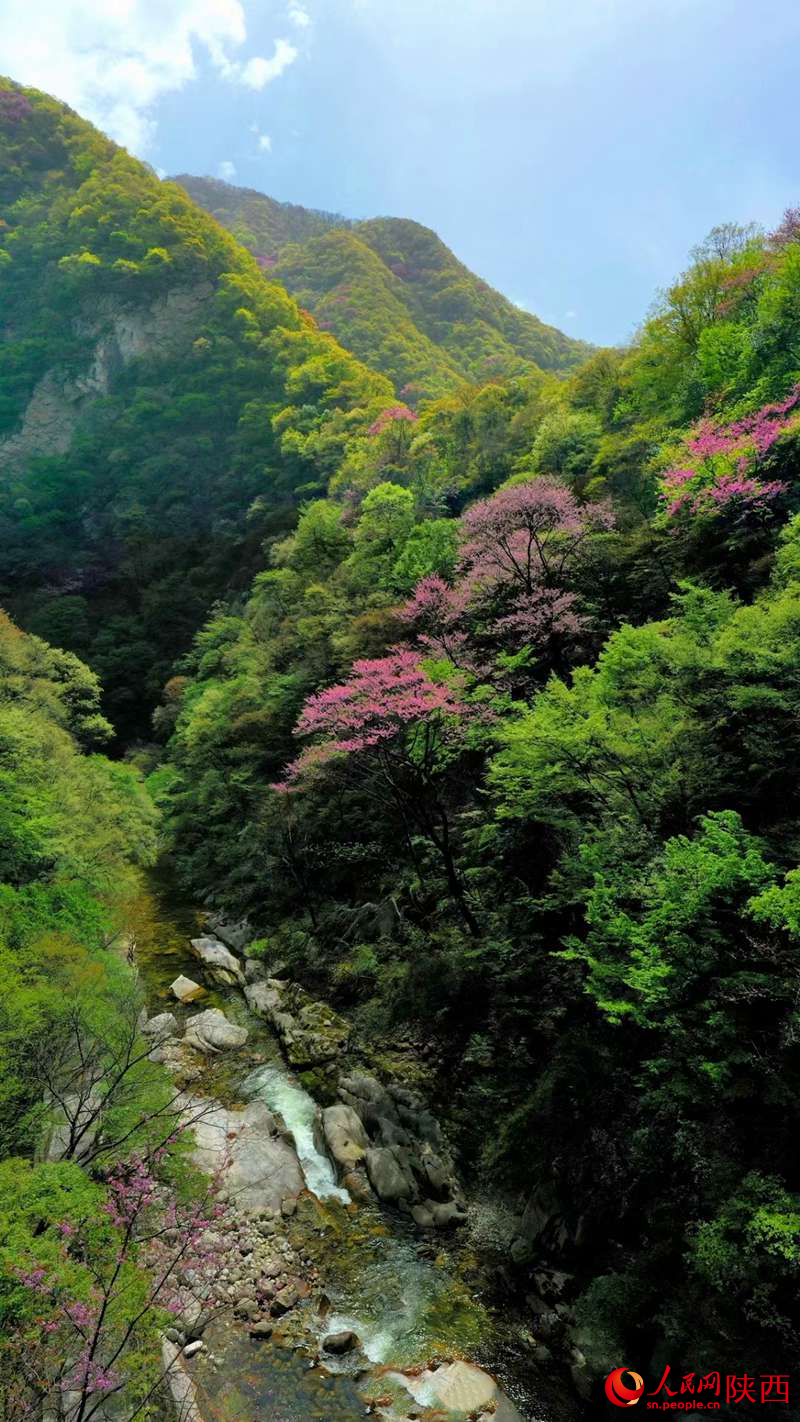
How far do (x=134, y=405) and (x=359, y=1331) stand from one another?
224 feet

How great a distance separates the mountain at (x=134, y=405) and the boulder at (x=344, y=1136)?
40920 millimetres

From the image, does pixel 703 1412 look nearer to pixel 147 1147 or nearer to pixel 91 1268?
pixel 91 1268

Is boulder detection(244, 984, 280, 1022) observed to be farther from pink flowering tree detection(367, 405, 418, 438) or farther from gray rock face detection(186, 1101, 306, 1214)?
pink flowering tree detection(367, 405, 418, 438)

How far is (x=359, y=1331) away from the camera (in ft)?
28.0

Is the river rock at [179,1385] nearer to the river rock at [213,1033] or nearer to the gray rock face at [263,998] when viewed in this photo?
the river rock at [213,1033]

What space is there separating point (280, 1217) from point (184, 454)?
6080 centimetres

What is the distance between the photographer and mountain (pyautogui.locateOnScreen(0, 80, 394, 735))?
51.0m

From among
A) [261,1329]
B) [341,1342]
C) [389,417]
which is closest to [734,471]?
[341,1342]

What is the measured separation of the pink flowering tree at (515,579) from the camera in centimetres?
1719

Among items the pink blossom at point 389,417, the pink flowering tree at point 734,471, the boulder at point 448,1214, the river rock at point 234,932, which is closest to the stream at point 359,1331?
the boulder at point 448,1214

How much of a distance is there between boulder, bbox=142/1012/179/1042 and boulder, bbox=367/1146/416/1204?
6.42 metres

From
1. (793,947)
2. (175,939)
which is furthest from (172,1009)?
(793,947)

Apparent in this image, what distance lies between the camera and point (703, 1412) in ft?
21.1

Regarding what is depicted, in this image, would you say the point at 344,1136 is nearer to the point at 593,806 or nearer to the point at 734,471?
the point at 593,806
